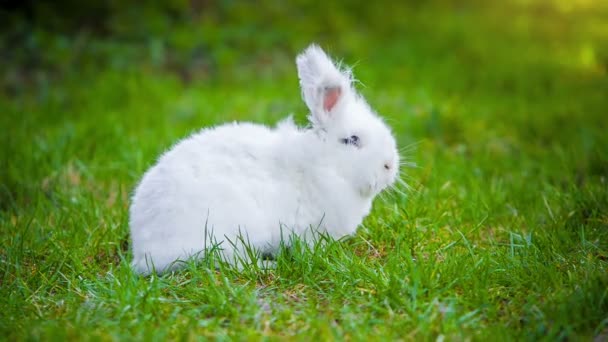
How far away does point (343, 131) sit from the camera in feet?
11.4

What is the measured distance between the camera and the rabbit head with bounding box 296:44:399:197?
3422 mm

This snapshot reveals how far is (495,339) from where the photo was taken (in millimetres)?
2533

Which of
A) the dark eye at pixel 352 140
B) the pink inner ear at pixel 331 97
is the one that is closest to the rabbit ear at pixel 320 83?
Result: the pink inner ear at pixel 331 97

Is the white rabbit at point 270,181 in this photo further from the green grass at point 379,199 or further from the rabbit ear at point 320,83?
the green grass at point 379,199

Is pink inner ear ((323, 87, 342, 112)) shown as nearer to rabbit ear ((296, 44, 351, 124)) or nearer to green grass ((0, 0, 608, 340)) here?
Result: rabbit ear ((296, 44, 351, 124))

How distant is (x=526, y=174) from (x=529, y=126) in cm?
157

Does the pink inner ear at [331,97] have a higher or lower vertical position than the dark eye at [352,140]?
higher

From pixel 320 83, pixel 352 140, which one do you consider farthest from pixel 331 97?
pixel 352 140

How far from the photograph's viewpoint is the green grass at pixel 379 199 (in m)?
2.80

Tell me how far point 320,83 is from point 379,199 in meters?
1.18

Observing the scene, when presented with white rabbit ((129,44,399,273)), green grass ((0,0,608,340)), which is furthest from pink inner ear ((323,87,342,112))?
green grass ((0,0,608,340))

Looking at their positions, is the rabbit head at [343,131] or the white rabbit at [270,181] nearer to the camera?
the white rabbit at [270,181]

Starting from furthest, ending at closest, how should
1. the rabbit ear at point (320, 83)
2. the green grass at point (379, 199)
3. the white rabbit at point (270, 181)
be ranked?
the rabbit ear at point (320, 83), the white rabbit at point (270, 181), the green grass at point (379, 199)

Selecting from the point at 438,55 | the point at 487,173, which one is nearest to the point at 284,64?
the point at 438,55
